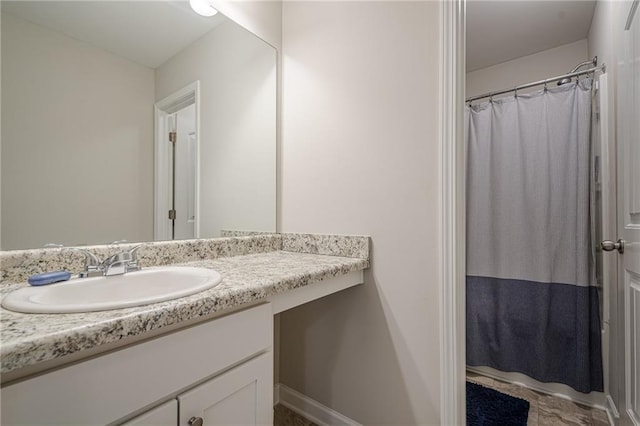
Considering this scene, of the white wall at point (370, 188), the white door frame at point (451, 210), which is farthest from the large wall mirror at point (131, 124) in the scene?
the white door frame at point (451, 210)

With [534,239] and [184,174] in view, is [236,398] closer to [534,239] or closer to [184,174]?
[184,174]

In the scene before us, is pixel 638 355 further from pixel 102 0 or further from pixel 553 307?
pixel 102 0

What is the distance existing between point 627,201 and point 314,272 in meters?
1.19

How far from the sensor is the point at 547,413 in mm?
1512

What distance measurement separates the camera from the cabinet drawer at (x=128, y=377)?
17.4 inches

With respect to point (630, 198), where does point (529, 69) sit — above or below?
above

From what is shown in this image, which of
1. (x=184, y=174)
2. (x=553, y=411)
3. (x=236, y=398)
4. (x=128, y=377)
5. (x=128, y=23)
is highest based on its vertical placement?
(x=128, y=23)

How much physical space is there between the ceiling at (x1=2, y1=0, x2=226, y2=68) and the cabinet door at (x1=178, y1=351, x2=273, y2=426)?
1115 millimetres

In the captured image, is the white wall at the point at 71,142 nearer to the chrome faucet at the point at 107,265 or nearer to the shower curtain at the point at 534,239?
the chrome faucet at the point at 107,265

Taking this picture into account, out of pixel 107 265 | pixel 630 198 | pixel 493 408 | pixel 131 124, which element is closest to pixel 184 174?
pixel 131 124

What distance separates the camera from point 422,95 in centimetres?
112

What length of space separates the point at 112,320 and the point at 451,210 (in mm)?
1022

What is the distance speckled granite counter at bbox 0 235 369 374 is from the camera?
428mm

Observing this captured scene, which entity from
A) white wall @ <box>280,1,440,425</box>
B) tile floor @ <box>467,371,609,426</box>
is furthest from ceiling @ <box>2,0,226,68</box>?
tile floor @ <box>467,371,609,426</box>
